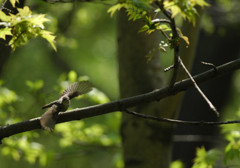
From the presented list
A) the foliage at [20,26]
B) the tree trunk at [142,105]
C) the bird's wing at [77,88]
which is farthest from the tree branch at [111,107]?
the tree trunk at [142,105]

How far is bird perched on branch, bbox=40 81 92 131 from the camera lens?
1258mm

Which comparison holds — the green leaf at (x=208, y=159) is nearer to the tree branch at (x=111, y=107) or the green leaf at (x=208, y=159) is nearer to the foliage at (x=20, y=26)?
the tree branch at (x=111, y=107)

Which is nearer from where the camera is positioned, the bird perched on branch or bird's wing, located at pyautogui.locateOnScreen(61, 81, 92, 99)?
the bird perched on branch


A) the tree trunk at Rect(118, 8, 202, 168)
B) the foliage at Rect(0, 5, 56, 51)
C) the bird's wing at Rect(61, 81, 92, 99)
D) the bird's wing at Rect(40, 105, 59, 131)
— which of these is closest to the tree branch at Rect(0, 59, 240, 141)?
the bird's wing at Rect(40, 105, 59, 131)

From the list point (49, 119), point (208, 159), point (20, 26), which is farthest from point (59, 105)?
point (208, 159)

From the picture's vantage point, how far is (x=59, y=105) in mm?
1355

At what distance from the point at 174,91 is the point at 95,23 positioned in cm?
568

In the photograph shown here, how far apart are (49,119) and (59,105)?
0.10 meters

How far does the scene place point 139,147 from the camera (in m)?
2.35

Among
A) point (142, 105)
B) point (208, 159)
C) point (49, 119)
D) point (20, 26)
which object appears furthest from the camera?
point (142, 105)

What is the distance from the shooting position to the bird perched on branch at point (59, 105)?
1.26m

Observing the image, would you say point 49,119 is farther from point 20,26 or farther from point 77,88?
point 20,26

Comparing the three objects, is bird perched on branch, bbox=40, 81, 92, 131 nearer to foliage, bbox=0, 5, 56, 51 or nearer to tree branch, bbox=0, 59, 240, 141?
tree branch, bbox=0, 59, 240, 141

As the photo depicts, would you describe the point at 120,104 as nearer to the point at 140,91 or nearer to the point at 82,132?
the point at 140,91
